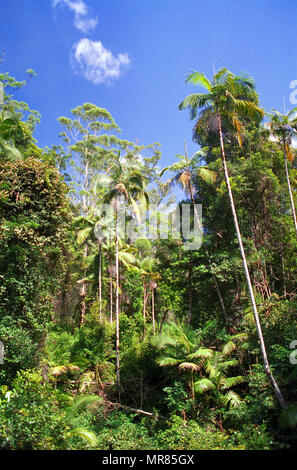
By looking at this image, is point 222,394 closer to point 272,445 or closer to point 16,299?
point 272,445

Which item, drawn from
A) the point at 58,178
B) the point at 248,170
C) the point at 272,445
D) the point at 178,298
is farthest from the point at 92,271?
Answer: the point at 272,445

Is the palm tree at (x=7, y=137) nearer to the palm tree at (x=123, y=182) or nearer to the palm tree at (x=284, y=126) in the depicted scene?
the palm tree at (x=123, y=182)

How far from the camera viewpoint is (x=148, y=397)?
11336 millimetres

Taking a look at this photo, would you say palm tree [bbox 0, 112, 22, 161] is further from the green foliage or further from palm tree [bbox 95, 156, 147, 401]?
the green foliage

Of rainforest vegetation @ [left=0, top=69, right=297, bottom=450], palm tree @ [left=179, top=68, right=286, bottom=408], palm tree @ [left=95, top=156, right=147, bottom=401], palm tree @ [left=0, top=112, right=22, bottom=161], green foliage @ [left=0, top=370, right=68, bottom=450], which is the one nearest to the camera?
green foliage @ [left=0, top=370, right=68, bottom=450]

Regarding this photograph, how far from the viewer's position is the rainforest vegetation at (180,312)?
298 inches

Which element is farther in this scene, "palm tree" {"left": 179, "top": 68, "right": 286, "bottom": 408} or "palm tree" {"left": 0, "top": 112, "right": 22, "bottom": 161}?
"palm tree" {"left": 0, "top": 112, "right": 22, "bottom": 161}

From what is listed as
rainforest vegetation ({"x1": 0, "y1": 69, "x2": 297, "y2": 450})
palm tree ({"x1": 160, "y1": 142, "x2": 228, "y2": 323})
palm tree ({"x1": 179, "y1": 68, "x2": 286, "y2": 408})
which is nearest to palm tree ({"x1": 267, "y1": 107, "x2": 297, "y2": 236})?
rainforest vegetation ({"x1": 0, "y1": 69, "x2": 297, "y2": 450})

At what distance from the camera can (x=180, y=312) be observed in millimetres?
14820

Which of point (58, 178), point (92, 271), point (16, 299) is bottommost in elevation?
point (16, 299)

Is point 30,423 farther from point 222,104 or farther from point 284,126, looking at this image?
point 284,126

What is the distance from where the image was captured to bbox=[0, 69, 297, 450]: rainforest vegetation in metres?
7.57

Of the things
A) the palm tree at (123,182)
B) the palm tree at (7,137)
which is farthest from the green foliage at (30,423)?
the palm tree at (7,137)
